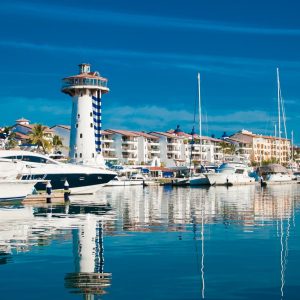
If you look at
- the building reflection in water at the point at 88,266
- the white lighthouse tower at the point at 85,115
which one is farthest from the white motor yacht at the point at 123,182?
the building reflection in water at the point at 88,266

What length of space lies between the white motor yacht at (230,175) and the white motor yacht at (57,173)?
125 feet

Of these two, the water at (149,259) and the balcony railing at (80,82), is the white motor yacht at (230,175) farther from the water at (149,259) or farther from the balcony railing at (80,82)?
the water at (149,259)

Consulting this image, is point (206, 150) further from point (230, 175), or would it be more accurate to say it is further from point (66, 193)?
point (66, 193)

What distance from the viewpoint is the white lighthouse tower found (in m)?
68.1

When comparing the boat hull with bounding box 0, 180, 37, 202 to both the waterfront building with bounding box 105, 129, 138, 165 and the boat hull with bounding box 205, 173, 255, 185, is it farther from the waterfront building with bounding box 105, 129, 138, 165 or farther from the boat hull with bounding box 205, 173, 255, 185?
the waterfront building with bounding box 105, 129, 138, 165

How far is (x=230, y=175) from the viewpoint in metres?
89.2

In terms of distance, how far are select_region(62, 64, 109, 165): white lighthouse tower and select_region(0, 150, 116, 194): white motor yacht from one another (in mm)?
15836

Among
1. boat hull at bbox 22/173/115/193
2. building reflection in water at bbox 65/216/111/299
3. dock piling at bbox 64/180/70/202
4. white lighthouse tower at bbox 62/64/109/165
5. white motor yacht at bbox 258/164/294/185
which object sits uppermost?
white lighthouse tower at bbox 62/64/109/165

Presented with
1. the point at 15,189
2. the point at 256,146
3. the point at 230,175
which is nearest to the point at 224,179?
the point at 230,175

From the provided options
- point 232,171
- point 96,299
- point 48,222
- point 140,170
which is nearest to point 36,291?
point 96,299

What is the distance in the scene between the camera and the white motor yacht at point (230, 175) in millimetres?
87625

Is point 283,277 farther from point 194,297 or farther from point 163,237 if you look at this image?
point 163,237

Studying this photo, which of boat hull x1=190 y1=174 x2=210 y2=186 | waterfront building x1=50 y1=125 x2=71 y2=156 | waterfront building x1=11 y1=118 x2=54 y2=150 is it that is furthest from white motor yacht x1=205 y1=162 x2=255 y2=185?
waterfront building x1=50 y1=125 x2=71 y2=156

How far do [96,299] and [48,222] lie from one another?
47.9 ft
